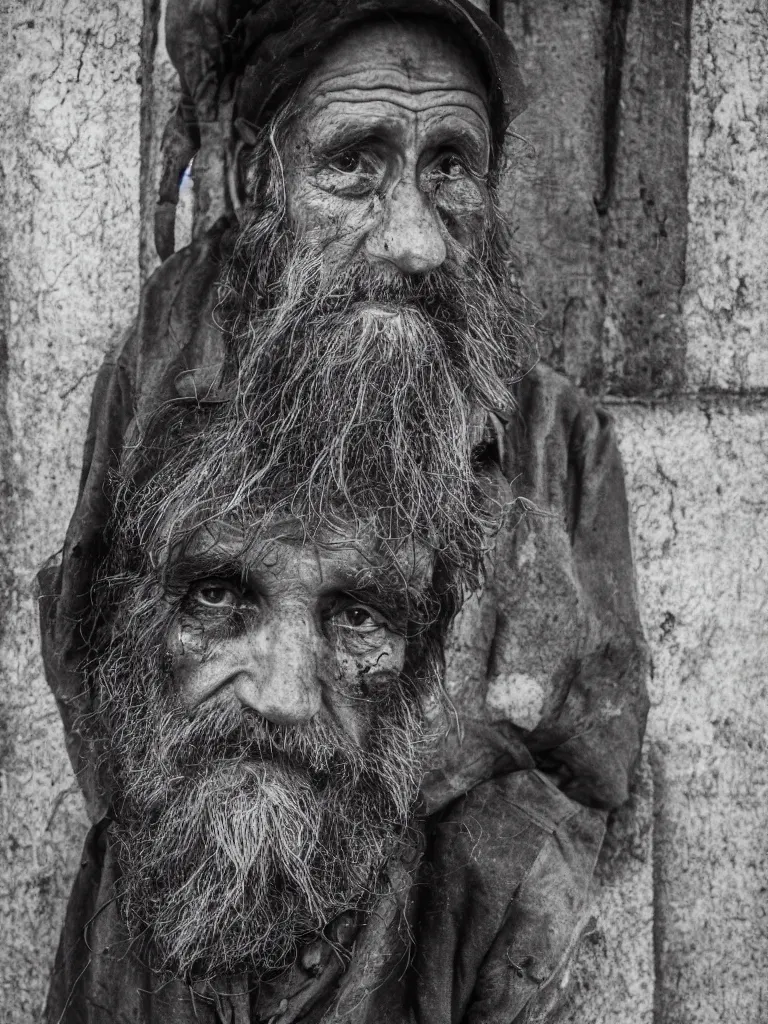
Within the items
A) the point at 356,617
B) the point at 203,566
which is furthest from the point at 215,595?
the point at 356,617

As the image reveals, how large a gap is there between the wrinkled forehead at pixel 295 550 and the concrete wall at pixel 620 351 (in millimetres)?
391

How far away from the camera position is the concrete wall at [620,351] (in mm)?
1602

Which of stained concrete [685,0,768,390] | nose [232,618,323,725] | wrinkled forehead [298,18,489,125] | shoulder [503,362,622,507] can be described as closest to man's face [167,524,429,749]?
nose [232,618,323,725]

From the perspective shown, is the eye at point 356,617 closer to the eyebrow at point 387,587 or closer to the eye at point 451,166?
the eyebrow at point 387,587

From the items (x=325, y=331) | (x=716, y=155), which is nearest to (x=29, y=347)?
(x=325, y=331)

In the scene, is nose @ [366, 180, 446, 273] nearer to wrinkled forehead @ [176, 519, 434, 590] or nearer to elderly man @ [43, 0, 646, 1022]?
elderly man @ [43, 0, 646, 1022]

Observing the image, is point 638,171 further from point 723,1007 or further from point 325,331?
point 723,1007

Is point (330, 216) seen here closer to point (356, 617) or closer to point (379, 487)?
point (379, 487)

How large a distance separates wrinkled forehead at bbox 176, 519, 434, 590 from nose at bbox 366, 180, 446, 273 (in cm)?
27

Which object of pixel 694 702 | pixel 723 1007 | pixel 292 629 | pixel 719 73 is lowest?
pixel 723 1007

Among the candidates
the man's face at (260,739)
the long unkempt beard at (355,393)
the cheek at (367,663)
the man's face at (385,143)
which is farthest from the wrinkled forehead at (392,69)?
the cheek at (367,663)

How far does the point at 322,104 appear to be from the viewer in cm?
126

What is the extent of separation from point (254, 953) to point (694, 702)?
663 mm

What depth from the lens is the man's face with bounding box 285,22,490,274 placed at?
1.24m
